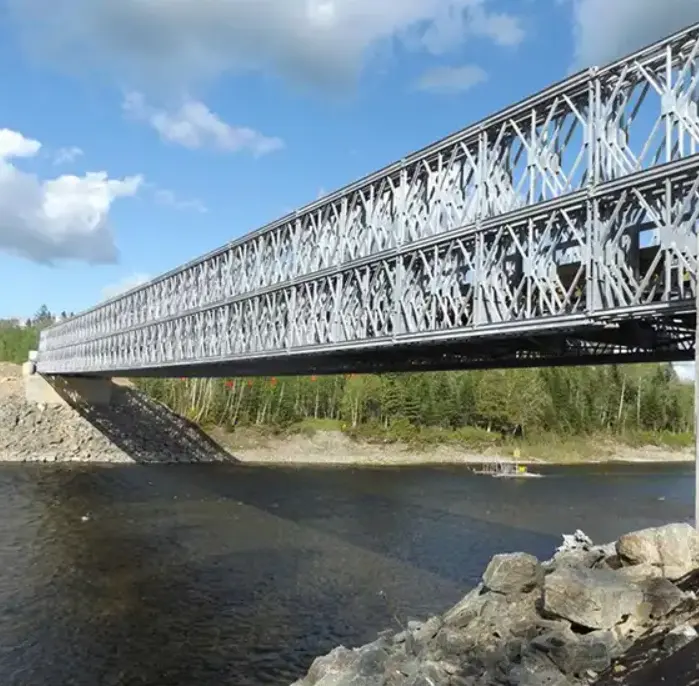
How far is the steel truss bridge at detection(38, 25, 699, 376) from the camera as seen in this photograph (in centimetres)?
1541

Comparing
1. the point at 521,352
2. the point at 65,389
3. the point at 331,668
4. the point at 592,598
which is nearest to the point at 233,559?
the point at 521,352

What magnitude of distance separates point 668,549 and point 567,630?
2.16m

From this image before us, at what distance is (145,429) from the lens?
73.1 m

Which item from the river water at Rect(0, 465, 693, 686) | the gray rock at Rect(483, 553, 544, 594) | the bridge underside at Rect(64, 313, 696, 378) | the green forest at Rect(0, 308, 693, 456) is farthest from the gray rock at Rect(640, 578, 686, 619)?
the green forest at Rect(0, 308, 693, 456)

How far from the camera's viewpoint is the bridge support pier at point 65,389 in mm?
73000

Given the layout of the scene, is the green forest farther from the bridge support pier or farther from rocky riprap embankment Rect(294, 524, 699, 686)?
rocky riprap embankment Rect(294, 524, 699, 686)

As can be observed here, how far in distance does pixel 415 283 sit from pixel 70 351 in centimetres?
5806

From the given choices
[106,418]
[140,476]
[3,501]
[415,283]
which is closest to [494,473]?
[140,476]

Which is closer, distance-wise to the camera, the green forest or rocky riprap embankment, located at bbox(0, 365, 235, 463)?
rocky riprap embankment, located at bbox(0, 365, 235, 463)

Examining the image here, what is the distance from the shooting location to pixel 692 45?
49.5ft

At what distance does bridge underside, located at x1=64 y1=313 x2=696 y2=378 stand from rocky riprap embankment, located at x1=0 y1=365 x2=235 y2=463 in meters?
33.4

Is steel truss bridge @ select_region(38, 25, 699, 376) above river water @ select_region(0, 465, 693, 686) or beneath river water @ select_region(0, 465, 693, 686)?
above

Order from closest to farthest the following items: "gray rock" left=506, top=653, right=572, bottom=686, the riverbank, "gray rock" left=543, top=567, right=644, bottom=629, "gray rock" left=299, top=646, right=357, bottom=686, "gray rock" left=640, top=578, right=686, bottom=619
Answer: "gray rock" left=506, top=653, right=572, bottom=686 < "gray rock" left=640, top=578, right=686, bottom=619 < "gray rock" left=543, top=567, right=644, bottom=629 < "gray rock" left=299, top=646, right=357, bottom=686 < the riverbank

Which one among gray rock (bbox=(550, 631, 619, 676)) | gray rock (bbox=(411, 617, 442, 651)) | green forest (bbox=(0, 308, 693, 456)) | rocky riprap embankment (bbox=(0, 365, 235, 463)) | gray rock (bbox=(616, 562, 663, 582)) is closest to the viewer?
gray rock (bbox=(550, 631, 619, 676))
